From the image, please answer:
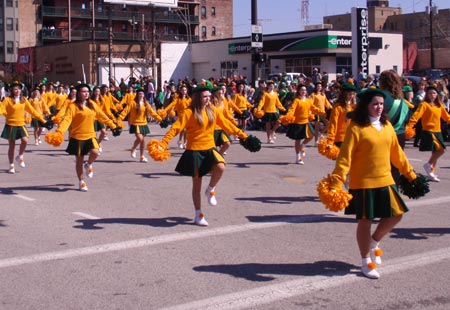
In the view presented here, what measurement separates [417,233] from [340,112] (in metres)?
2.99

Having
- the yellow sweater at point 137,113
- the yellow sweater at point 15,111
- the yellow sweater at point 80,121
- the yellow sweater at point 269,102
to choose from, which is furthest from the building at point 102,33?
the yellow sweater at point 80,121


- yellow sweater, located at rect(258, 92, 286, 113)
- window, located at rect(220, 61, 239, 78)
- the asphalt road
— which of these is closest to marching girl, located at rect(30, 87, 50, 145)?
yellow sweater, located at rect(258, 92, 286, 113)

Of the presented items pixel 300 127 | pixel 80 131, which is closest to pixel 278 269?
pixel 80 131

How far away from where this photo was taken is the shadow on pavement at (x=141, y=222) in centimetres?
837

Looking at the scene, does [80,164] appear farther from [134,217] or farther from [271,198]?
[271,198]

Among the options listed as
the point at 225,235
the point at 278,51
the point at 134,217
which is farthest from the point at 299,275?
the point at 278,51

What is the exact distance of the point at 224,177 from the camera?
12.5 meters

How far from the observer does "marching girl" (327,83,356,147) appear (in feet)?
32.9

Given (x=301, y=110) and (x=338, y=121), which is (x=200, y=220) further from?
(x=301, y=110)

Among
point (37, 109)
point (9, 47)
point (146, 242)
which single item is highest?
point (9, 47)

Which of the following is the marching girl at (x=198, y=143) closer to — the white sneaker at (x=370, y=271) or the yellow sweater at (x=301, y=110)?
the white sneaker at (x=370, y=271)

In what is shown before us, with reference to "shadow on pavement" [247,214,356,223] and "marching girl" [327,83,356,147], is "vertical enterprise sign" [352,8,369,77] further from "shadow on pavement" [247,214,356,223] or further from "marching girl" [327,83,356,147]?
"shadow on pavement" [247,214,356,223]

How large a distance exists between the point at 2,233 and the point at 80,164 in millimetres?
3173

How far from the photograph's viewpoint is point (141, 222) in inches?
336
